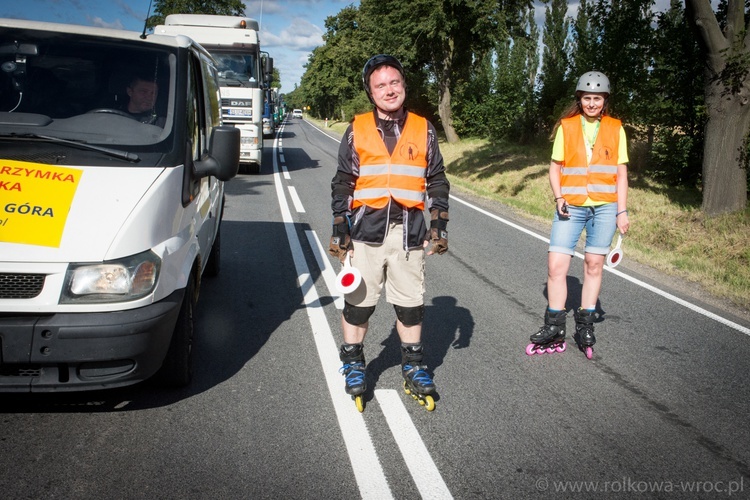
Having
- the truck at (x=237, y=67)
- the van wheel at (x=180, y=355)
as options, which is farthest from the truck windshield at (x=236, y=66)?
the van wheel at (x=180, y=355)

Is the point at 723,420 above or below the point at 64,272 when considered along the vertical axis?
below

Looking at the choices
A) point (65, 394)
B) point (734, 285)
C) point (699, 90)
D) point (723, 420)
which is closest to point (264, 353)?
point (65, 394)

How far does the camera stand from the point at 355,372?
12.1ft

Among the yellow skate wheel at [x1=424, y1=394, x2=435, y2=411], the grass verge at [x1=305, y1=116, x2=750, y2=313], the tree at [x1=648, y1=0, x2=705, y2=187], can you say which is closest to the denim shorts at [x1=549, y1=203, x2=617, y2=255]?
the yellow skate wheel at [x1=424, y1=394, x2=435, y2=411]

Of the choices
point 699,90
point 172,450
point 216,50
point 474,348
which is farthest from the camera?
point 216,50

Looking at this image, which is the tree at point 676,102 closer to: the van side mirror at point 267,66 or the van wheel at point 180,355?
the van side mirror at point 267,66

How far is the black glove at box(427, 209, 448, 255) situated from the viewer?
11.6 feet

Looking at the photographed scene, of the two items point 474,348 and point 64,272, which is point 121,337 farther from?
point 474,348

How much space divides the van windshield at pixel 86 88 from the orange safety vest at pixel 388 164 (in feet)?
4.13

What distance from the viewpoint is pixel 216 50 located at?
52.5ft

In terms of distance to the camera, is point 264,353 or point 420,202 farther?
point 264,353

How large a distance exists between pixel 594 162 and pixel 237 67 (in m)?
13.4

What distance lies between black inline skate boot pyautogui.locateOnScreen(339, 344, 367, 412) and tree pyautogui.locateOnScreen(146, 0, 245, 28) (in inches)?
1799

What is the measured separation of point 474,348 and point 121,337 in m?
2.69
